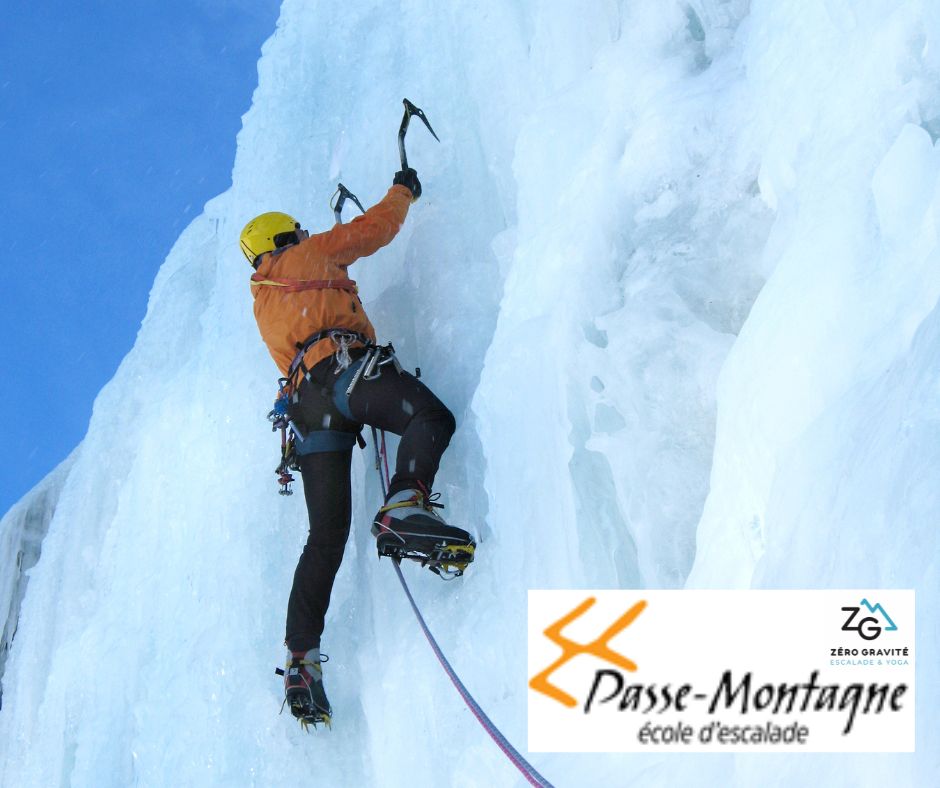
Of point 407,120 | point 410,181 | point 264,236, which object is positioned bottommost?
point 264,236

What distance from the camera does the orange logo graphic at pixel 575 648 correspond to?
2455mm

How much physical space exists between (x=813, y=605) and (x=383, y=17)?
4.56 meters

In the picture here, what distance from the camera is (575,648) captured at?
8.57ft

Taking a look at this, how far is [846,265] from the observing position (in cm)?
241

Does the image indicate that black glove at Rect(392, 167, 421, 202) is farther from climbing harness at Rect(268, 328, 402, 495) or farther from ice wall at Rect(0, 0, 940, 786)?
climbing harness at Rect(268, 328, 402, 495)

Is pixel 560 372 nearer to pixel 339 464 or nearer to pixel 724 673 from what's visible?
pixel 339 464

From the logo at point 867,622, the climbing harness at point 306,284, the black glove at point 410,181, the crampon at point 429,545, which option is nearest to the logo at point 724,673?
the logo at point 867,622

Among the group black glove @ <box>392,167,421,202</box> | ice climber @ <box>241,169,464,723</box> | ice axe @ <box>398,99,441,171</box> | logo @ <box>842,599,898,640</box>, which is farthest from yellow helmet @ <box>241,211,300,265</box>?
logo @ <box>842,599,898,640</box>

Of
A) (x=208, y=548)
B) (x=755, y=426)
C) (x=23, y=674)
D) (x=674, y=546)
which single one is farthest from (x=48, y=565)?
(x=755, y=426)

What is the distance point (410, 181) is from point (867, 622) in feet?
9.30

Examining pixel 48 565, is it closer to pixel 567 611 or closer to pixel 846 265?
pixel 567 611

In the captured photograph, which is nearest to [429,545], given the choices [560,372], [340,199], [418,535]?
[418,535]

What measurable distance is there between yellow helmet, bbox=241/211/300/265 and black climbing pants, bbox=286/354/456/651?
27.0 inches

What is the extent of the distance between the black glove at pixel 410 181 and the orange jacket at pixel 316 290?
12 cm
